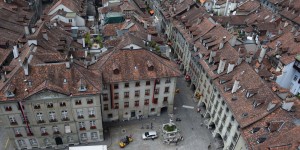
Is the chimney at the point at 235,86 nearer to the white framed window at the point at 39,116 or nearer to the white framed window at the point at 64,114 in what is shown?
the white framed window at the point at 64,114

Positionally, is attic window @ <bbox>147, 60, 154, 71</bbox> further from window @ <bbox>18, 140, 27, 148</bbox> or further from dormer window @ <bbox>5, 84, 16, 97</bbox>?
window @ <bbox>18, 140, 27, 148</bbox>

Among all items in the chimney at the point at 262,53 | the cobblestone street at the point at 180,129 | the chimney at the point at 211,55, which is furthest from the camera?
the chimney at the point at 262,53

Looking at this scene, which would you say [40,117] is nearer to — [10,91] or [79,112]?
[79,112]

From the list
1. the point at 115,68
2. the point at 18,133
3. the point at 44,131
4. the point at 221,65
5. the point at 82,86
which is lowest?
the point at 44,131

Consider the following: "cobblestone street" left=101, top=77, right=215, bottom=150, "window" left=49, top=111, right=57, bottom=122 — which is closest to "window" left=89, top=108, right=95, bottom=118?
"window" left=49, top=111, right=57, bottom=122

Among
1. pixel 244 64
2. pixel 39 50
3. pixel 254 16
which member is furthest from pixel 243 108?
pixel 254 16

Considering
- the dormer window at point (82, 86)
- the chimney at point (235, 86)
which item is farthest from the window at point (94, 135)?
the chimney at point (235, 86)

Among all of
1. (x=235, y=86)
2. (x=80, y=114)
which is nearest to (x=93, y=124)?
(x=80, y=114)

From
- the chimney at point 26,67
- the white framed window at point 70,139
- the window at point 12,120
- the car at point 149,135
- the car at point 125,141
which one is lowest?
the car at point 125,141
